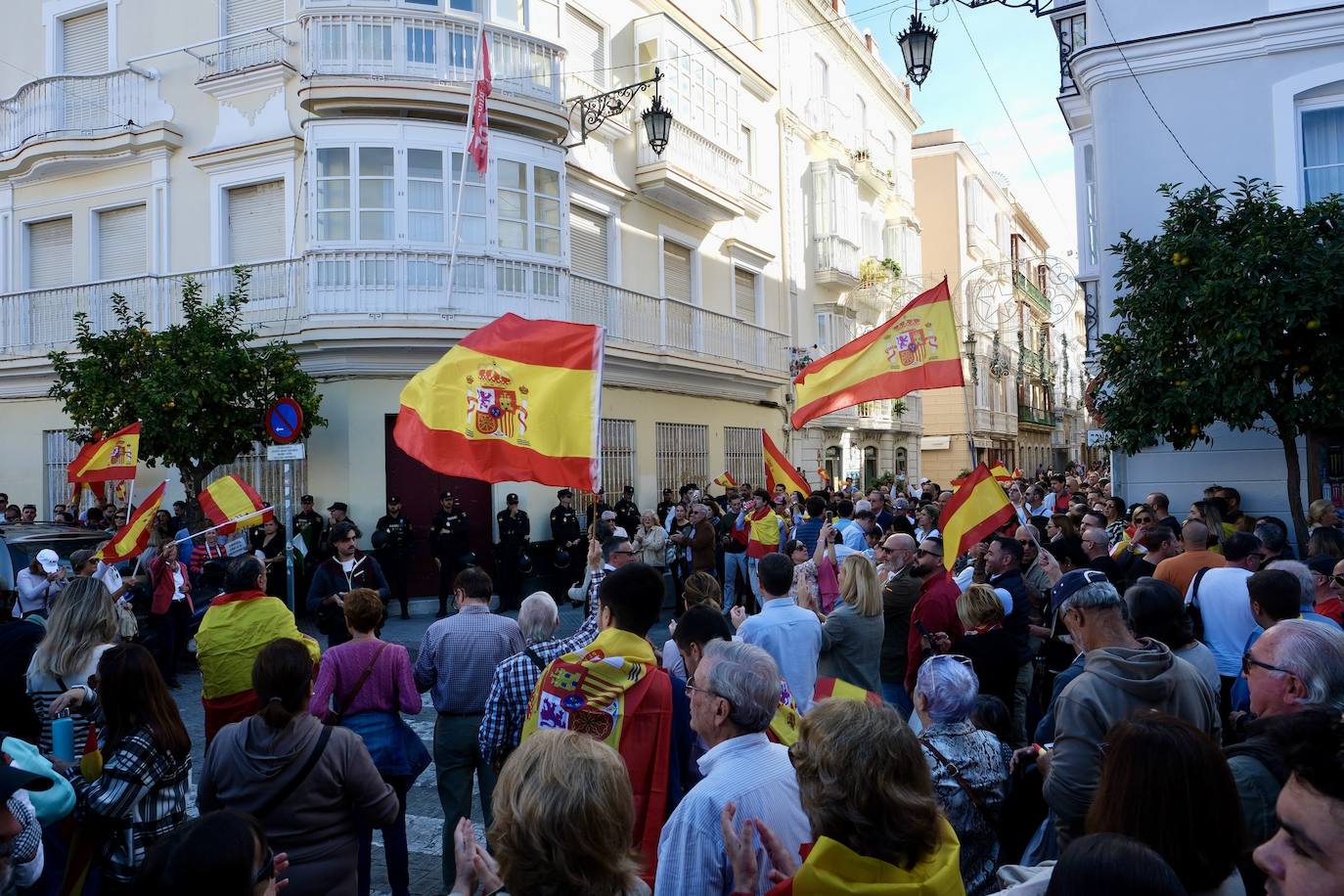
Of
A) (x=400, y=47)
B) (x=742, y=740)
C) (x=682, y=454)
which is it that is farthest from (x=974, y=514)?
(x=682, y=454)

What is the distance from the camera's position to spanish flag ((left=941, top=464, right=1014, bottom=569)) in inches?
287

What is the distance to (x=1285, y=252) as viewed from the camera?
10.5 metres

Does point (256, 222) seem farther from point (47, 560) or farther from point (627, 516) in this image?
point (47, 560)

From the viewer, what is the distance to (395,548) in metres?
13.8

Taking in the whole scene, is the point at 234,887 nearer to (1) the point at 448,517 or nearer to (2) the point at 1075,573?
(2) the point at 1075,573

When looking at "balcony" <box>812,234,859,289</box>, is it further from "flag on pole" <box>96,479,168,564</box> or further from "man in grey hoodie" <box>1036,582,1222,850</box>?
"man in grey hoodie" <box>1036,582,1222,850</box>

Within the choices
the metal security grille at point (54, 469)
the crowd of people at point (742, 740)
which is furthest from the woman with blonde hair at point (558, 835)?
the metal security grille at point (54, 469)

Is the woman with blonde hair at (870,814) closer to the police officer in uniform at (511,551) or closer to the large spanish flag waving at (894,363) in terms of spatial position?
the large spanish flag waving at (894,363)

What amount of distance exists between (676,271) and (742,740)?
18.8 meters

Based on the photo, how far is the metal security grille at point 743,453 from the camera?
22.5m

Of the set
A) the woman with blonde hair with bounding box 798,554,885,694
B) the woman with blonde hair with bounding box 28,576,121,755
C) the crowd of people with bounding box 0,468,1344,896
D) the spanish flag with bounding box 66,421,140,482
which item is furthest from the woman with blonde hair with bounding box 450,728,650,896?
the spanish flag with bounding box 66,421,140,482

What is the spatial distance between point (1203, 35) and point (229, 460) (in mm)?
14321

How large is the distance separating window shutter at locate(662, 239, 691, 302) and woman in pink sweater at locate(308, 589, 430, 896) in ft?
52.9

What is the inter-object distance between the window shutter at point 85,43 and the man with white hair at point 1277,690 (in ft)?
64.7
